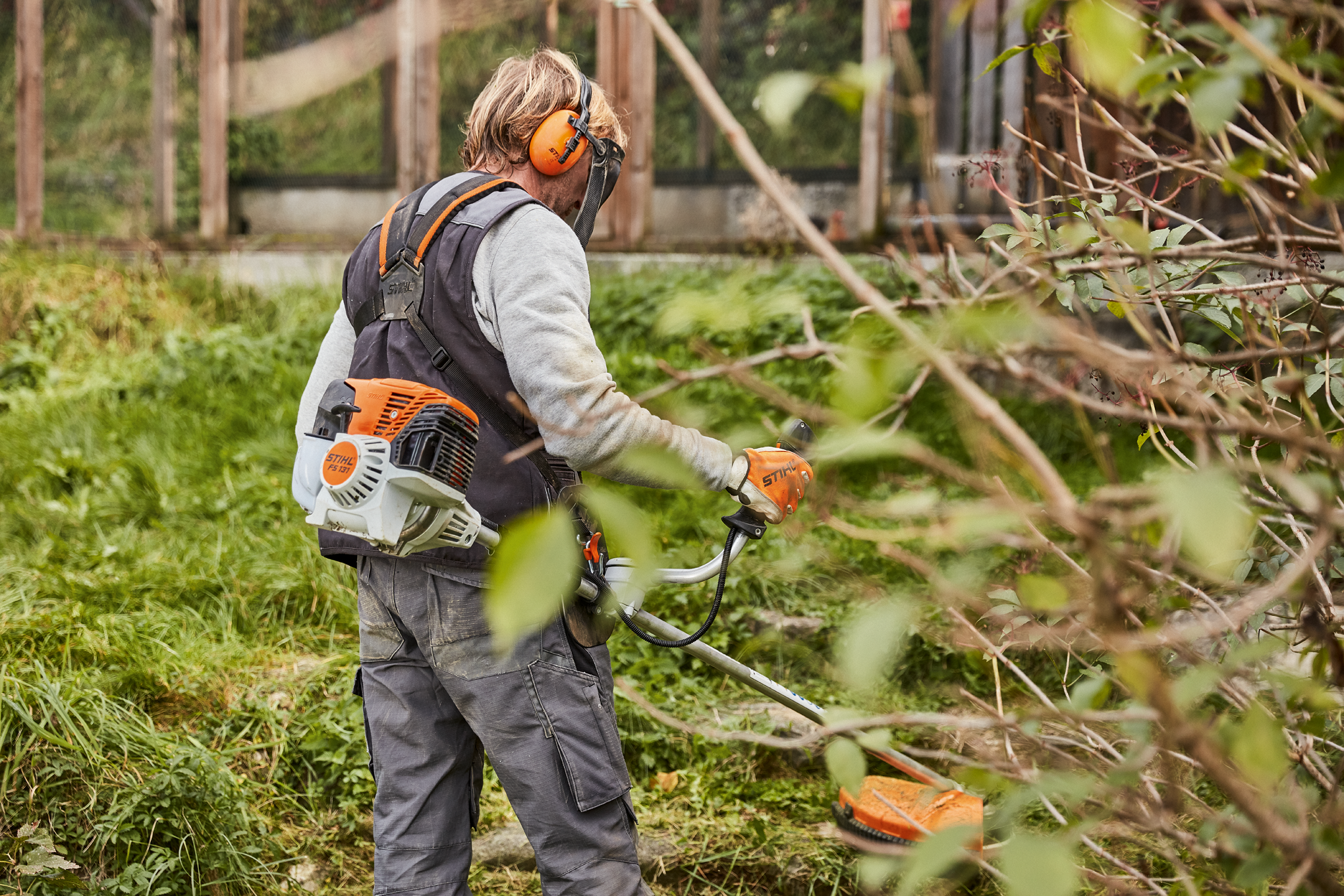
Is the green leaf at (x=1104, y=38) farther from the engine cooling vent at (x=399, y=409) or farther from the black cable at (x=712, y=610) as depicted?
the black cable at (x=712, y=610)

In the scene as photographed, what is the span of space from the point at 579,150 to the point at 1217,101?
1.50 m

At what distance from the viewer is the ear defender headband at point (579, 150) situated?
7.02ft

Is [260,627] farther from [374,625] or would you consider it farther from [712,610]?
[712,610]

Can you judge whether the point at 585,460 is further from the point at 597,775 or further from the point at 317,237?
the point at 317,237

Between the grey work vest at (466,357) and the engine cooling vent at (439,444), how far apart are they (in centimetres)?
18

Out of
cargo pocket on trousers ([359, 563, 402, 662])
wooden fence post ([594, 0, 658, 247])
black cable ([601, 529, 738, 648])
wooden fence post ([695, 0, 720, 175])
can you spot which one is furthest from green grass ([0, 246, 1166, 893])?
wooden fence post ([695, 0, 720, 175])

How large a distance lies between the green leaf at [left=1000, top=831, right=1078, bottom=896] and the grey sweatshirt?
1100 mm

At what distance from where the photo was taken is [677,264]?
729 centimetres

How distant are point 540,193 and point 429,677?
97cm

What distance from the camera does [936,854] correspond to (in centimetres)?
79

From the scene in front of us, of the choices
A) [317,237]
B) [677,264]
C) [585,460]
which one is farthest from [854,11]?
[585,460]

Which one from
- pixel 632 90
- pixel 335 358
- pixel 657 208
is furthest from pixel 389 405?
pixel 657 208

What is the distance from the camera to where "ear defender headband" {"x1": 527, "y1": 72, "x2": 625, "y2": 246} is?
2.14 metres

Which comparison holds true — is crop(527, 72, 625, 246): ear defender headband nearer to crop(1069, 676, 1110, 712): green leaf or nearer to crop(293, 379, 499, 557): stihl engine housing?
crop(293, 379, 499, 557): stihl engine housing
